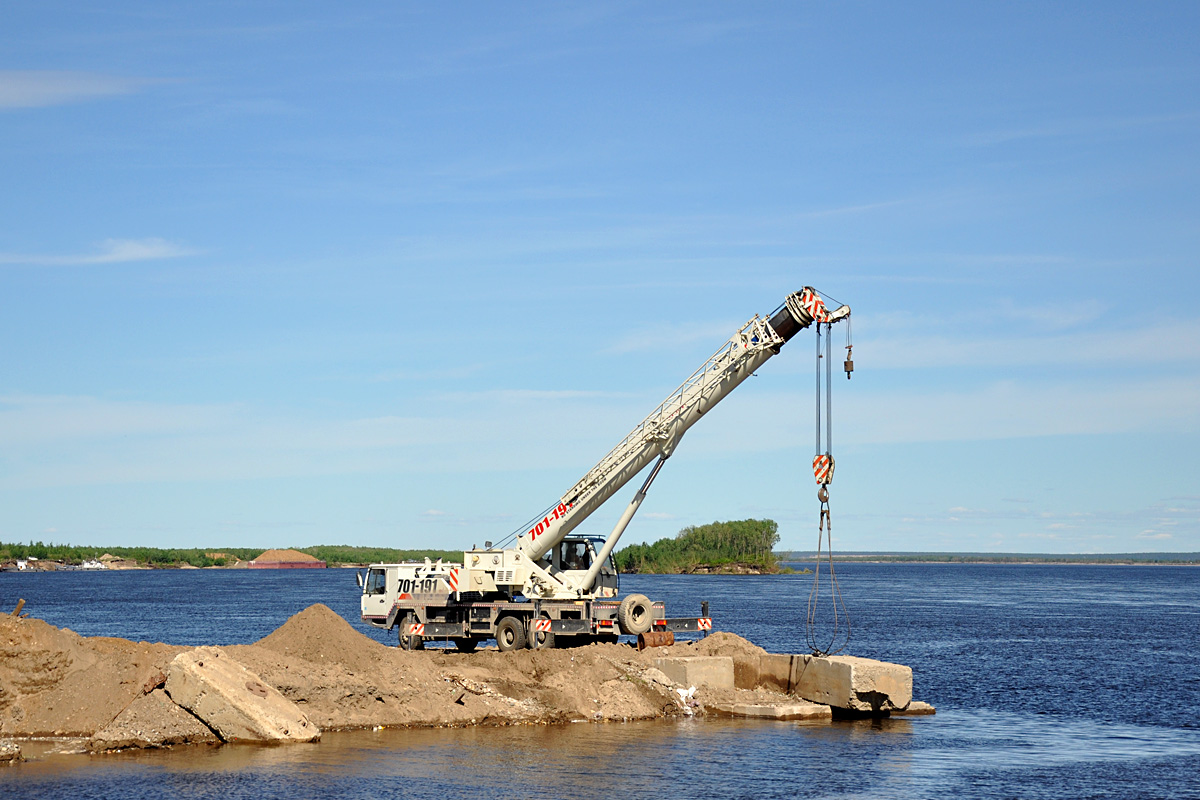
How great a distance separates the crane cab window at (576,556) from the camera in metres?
35.0

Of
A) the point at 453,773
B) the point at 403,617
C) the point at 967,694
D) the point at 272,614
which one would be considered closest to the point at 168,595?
the point at 272,614

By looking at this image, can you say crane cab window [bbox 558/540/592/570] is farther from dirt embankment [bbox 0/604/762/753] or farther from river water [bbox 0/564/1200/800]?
river water [bbox 0/564/1200/800]

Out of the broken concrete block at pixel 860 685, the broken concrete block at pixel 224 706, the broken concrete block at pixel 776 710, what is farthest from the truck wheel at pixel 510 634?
the broken concrete block at pixel 224 706

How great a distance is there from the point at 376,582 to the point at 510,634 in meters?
5.57

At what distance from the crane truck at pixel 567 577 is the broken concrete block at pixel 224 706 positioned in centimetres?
1005

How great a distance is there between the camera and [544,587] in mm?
34250

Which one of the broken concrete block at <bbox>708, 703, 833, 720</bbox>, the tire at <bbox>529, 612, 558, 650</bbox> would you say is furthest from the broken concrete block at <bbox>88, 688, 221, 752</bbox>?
the broken concrete block at <bbox>708, 703, 833, 720</bbox>

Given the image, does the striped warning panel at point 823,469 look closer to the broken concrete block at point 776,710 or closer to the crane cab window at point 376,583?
the broken concrete block at point 776,710

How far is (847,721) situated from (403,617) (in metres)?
14.0

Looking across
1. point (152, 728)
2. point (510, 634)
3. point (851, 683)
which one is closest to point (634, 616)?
point (510, 634)

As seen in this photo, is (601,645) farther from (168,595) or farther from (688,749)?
(168,595)

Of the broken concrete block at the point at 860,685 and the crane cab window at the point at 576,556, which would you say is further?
the crane cab window at the point at 576,556

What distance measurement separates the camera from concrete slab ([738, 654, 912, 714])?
2880 cm

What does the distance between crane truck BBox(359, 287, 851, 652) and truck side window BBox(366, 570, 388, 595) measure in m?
0.74
